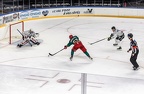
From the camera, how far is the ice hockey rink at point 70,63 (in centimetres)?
356

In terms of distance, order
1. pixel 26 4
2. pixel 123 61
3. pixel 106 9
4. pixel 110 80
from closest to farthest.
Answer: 1. pixel 110 80
2. pixel 123 61
3. pixel 26 4
4. pixel 106 9

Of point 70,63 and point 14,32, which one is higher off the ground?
point 14,32

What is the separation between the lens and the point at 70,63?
803 centimetres

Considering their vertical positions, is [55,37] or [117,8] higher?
[117,8]

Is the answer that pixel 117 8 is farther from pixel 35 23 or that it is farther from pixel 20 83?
pixel 20 83

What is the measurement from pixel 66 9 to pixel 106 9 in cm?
216

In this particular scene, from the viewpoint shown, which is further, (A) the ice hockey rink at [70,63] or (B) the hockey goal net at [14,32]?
(B) the hockey goal net at [14,32]

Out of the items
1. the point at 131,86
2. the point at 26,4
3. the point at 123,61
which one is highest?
the point at 26,4

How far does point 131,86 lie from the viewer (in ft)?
11.4

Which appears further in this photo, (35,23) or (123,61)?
(35,23)

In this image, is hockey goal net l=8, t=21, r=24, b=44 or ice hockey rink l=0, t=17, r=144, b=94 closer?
ice hockey rink l=0, t=17, r=144, b=94

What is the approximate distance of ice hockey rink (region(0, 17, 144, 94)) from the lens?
140 inches

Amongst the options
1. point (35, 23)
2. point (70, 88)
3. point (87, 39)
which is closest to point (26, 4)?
point (35, 23)

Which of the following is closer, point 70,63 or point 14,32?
point 70,63
